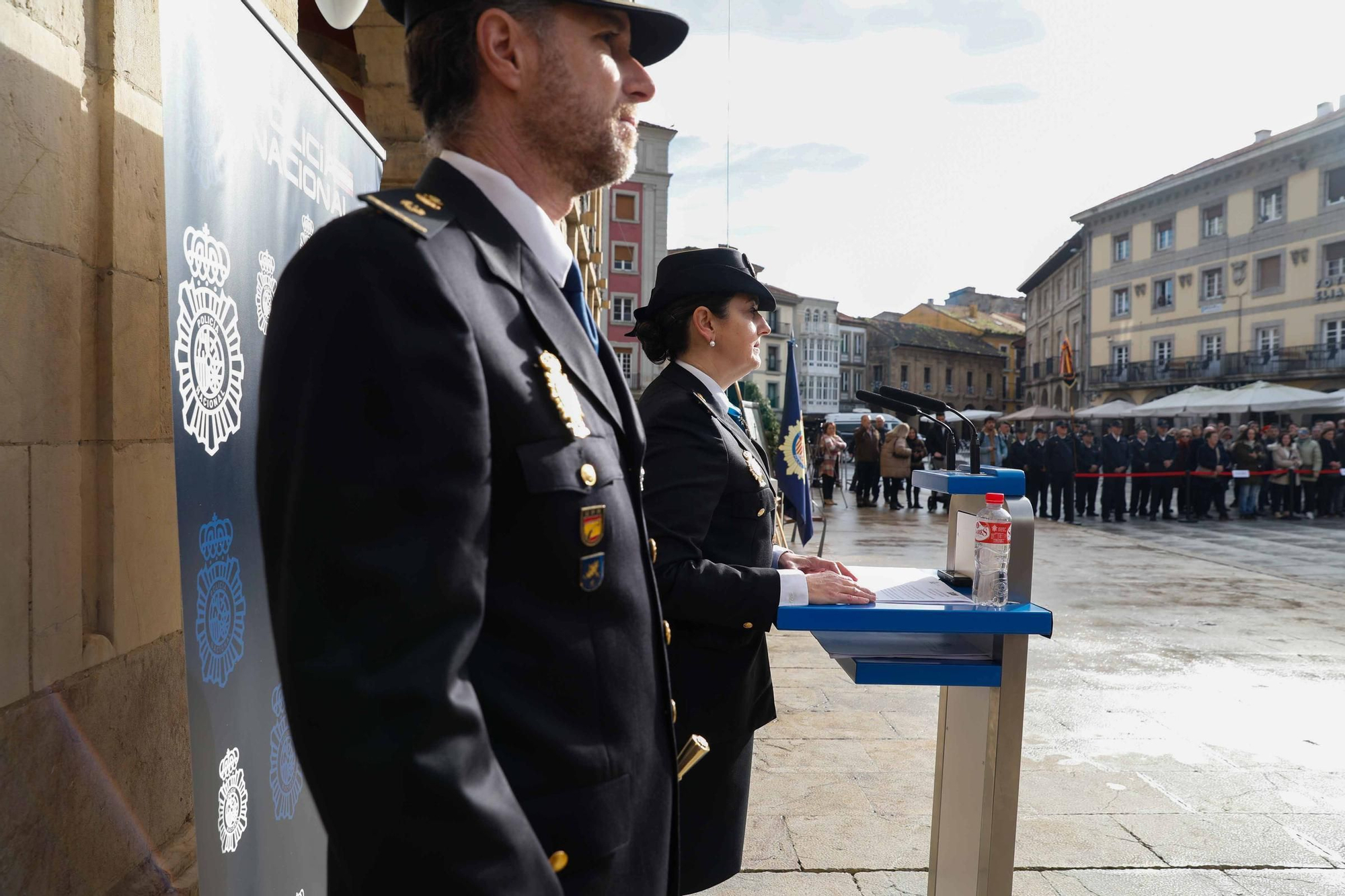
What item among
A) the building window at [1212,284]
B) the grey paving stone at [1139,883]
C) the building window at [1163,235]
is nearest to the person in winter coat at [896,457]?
the grey paving stone at [1139,883]

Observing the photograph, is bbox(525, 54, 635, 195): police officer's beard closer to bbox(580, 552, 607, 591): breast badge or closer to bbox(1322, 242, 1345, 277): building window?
bbox(580, 552, 607, 591): breast badge

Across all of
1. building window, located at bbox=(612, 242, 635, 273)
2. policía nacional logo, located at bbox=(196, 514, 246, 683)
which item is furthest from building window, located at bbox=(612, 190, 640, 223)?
policía nacional logo, located at bbox=(196, 514, 246, 683)

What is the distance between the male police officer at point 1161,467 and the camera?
61.3ft

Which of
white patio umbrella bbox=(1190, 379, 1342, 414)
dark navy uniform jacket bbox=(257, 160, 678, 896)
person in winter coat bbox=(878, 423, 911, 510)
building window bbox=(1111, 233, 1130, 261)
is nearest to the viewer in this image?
dark navy uniform jacket bbox=(257, 160, 678, 896)

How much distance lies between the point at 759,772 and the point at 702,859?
6.88 ft

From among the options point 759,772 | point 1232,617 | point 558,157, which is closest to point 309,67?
point 558,157

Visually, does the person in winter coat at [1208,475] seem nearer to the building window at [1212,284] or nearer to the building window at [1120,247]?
the building window at [1212,284]

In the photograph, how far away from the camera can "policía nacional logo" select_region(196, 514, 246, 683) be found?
61.5 inches

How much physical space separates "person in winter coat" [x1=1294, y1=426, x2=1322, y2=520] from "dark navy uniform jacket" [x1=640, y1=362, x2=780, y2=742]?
20.0m

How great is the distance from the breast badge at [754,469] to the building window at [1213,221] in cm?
4349

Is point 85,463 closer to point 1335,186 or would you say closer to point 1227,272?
point 1335,186

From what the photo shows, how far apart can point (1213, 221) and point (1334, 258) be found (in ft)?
19.0

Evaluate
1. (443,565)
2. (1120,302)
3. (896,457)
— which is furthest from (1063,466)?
(1120,302)

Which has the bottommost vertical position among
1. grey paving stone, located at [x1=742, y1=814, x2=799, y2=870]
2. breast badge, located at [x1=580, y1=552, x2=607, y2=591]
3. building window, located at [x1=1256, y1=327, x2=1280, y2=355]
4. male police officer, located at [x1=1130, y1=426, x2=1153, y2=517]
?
grey paving stone, located at [x1=742, y1=814, x2=799, y2=870]
